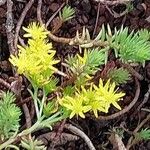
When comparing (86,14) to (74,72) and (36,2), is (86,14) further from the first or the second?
(74,72)

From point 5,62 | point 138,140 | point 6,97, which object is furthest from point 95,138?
point 6,97

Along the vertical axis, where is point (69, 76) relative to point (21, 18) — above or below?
below

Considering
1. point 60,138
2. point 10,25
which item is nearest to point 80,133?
point 60,138

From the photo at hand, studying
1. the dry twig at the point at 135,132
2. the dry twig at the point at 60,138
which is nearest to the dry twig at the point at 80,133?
the dry twig at the point at 60,138

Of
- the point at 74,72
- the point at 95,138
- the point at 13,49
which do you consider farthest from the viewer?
the point at 95,138

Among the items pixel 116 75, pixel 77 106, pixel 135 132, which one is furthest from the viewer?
pixel 135 132

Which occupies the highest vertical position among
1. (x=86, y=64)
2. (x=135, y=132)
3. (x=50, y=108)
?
(x=86, y=64)

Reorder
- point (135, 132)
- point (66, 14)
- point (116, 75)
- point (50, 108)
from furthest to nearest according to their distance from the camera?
point (135, 132), point (66, 14), point (116, 75), point (50, 108)

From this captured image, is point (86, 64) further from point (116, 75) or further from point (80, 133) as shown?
point (80, 133)

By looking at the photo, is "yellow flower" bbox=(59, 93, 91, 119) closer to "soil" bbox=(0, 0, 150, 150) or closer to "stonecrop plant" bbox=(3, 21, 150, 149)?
"stonecrop plant" bbox=(3, 21, 150, 149)
